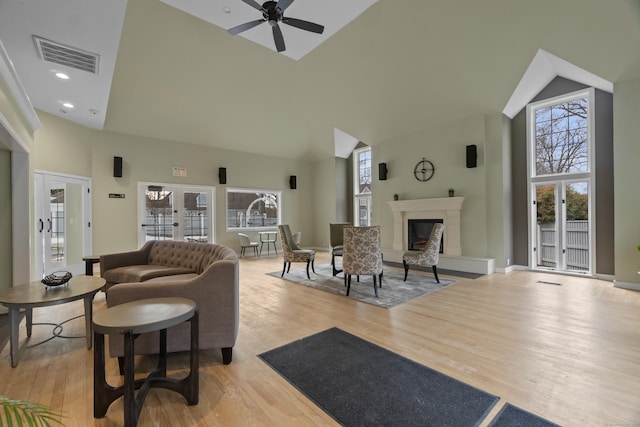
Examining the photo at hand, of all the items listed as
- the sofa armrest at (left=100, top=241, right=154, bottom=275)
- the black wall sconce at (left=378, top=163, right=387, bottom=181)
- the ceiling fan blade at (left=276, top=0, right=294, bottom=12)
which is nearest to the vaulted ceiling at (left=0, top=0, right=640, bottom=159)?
the black wall sconce at (left=378, top=163, right=387, bottom=181)

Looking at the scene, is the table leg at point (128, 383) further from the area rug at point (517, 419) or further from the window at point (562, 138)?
the window at point (562, 138)

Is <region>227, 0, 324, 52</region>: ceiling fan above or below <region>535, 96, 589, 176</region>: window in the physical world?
above

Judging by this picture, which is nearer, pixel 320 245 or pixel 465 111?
pixel 465 111

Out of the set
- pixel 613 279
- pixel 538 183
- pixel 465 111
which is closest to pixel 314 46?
pixel 465 111

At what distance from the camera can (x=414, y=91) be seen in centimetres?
576

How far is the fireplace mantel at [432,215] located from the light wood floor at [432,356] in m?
2.04

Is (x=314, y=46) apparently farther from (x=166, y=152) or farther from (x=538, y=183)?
(x=538, y=183)

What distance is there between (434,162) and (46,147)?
761 cm

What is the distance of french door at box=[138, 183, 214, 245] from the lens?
6879mm

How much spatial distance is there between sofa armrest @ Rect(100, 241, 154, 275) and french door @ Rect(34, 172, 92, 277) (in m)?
2.15

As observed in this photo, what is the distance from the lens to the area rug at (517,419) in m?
1.63

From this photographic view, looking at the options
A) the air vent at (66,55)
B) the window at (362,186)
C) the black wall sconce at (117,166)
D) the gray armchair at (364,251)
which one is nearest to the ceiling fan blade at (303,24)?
the air vent at (66,55)

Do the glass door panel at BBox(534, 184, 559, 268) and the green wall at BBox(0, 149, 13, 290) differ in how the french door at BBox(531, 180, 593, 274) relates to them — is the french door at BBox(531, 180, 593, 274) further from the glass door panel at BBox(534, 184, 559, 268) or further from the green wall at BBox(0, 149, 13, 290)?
the green wall at BBox(0, 149, 13, 290)

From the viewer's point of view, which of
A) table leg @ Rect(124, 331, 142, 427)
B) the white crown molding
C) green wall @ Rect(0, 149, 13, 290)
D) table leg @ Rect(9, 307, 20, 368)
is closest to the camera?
table leg @ Rect(124, 331, 142, 427)
